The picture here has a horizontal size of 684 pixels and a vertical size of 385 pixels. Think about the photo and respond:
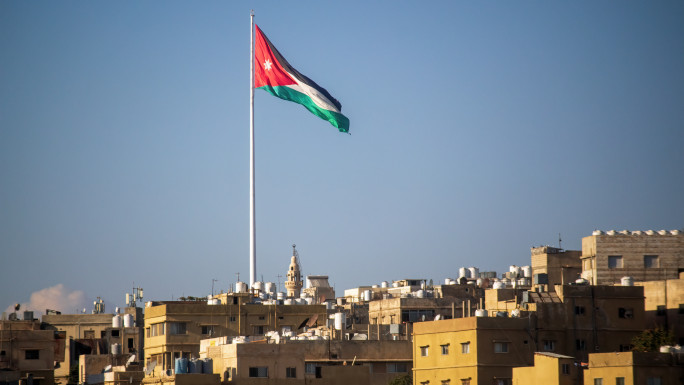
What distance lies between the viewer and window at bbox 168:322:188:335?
9031 centimetres

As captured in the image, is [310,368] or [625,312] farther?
[625,312]

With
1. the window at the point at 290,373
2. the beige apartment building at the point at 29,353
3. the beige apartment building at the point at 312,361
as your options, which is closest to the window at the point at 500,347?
the beige apartment building at the point at 312,361

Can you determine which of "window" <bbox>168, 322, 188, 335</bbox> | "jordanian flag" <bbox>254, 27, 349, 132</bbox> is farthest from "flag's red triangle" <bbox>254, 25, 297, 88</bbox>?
"window" <bbox>168, 322, 188, 335</bbox>

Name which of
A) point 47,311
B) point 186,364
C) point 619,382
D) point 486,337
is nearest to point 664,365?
point 619,382

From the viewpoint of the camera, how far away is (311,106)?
91.2 meters

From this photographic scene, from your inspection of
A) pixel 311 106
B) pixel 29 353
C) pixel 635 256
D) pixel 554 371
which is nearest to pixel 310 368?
pixel 554 371

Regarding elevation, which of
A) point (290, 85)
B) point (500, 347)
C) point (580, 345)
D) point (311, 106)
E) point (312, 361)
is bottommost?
point (312, 361)

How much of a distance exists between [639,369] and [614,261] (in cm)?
3209

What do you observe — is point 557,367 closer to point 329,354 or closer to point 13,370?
point 329,354

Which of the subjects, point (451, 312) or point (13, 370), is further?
point (451, 312)

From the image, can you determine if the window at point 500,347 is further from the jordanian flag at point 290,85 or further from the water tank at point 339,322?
the jordanian flag at point 290,85

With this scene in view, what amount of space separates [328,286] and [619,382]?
94050 millimetres

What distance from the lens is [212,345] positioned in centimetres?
8050

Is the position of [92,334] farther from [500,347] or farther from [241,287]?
[500,347]
